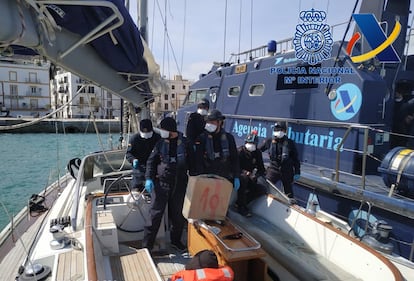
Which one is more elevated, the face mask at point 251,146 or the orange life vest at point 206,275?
the face mask at point 251,146

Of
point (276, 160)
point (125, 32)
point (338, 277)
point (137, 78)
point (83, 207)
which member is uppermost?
point (125, 32)

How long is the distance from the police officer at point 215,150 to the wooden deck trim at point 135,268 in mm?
1229

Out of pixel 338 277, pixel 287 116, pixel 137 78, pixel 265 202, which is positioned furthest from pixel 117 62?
pixel 287 116

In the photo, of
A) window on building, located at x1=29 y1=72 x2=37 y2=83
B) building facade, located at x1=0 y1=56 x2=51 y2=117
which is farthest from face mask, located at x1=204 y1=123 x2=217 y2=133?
window on building, located at x1=29 y1=72 x2=37 y2=83

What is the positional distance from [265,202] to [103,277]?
7.68ft

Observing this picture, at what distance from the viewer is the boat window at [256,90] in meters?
7.77

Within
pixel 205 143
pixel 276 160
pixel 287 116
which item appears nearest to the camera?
pixel 205 143

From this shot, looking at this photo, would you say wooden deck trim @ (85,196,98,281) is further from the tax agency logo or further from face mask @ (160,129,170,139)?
the tax agency logo

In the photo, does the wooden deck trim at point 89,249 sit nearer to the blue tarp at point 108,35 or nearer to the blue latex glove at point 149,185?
the blue latex glove at point 149,185

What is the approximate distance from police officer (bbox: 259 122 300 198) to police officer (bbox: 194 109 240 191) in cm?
152

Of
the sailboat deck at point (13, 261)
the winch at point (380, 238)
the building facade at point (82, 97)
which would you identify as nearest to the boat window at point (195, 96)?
the building facade at point (82, 97)

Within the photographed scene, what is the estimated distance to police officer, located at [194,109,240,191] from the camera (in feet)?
13.1

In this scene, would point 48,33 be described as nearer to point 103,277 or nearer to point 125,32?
point 125,32

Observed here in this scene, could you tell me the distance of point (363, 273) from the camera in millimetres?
2805
